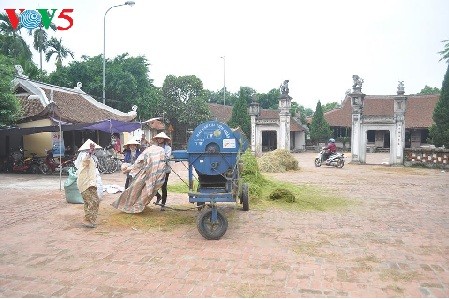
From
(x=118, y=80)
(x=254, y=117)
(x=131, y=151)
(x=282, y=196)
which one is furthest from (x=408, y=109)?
(x=131, y=151)

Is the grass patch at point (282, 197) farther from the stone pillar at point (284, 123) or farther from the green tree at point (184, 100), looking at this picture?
the green tree at point (184, 100)

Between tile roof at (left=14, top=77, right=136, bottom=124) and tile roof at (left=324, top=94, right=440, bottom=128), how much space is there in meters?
24.5

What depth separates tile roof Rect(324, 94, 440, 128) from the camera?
33812 mm

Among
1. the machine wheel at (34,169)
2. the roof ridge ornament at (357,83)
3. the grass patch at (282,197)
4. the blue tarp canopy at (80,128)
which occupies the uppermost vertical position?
the roof ridge ornament at (357,83)

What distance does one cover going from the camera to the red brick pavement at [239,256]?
13.5 ft

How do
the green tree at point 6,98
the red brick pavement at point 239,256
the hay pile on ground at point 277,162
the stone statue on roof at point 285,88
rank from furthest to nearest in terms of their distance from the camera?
1. the stone statue on roof at point 285,88
2. the hay pile on ground at point 277,162
3. the green tree at point 6,98
4. the red brick pavement at point 239,256

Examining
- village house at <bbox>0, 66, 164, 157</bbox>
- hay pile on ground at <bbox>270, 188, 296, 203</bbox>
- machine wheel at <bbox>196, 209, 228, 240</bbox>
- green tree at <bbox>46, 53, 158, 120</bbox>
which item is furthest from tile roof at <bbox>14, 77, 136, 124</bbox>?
machine wheel at <bbox>196, 209, 228, 240</bbox>

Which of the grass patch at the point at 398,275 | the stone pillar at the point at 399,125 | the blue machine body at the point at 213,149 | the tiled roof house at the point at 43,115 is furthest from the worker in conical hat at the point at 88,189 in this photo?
the stone pillar at the point at 399,125

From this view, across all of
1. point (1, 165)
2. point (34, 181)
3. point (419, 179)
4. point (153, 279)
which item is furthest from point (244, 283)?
point (1, 165)

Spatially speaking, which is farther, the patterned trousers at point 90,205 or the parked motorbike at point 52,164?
the parked motorbike at point 52,164

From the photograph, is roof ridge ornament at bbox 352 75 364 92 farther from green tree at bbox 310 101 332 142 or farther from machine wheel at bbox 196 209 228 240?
machine wheel at bbox 196 209 228 240

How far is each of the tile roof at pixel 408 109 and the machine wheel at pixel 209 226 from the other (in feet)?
108

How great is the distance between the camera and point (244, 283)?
4230 mm

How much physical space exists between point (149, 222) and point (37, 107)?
49.9ft
